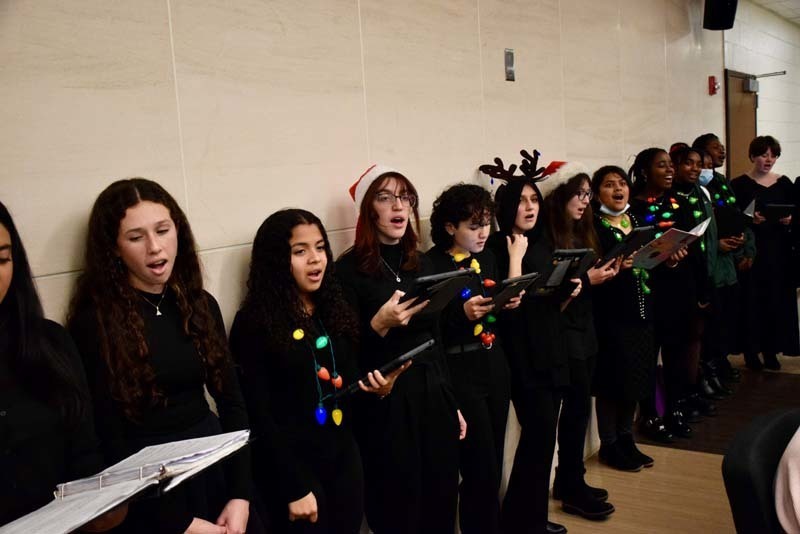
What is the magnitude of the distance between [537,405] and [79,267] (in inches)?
79.5

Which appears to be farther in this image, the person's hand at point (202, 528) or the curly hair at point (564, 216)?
the curly hair at point (564, 216)

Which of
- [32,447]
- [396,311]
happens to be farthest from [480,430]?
[32,447]

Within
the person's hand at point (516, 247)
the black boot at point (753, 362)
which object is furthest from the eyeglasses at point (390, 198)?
the black boot at point (753, 362)

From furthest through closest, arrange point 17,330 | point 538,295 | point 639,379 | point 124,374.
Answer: point 639,379 < point 538,295 < point 124,374 < point 17,330

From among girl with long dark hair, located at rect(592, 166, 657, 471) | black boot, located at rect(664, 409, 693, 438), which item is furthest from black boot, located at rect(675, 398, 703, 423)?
girl with long dark hair, located at rect(592, 166, 657, 471)

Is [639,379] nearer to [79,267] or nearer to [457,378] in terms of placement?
[457,378]

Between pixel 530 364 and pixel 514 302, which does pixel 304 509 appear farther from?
pixel 530 364

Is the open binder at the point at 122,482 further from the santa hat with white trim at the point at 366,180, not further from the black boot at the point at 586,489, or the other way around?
the black boot at the point at 586,489

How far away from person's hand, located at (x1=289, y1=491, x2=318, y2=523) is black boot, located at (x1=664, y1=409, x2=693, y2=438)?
294cm

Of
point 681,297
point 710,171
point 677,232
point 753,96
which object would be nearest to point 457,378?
point 677,232

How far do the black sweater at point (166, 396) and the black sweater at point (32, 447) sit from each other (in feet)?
0.43

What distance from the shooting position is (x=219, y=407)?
82.5 inches

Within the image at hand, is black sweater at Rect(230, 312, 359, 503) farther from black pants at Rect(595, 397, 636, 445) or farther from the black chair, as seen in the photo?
black pants at Rect(595, 397, 636, 445)

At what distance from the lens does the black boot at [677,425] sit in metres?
4.45
